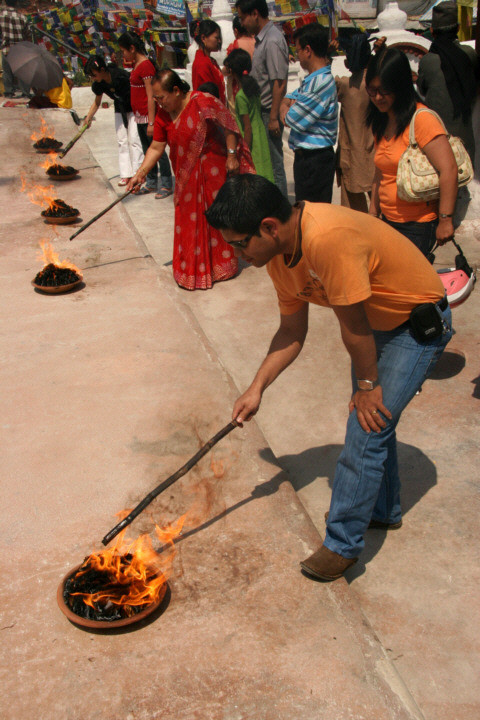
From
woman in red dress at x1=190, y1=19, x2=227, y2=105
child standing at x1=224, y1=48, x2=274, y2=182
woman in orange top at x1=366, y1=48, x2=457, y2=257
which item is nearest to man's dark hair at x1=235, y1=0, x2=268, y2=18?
child standing at x1=224, y1=48, x2=274, y2=182

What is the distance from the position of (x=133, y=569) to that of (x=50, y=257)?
14.7 ft

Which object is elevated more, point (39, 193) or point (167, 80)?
point (167, 80)

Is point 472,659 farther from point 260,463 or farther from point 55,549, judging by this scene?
point 55,549

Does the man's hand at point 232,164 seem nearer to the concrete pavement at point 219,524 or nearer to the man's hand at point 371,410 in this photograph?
the concrete pavement at point 219,524

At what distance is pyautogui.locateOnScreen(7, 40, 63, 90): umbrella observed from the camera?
12.0 m

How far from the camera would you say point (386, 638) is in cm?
254

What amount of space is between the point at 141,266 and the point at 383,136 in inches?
123

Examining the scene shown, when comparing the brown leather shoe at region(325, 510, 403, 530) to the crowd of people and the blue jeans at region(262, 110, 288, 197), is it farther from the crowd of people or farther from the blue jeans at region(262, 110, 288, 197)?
the blue jeans at region(262, 110, 288, 197)

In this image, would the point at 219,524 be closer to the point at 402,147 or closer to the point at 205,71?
the point at 402,147

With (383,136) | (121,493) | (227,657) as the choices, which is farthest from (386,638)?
(383,136)

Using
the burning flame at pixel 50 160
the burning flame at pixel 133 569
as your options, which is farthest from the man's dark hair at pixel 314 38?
the burning flame at pixel 50 160

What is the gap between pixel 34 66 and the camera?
1202cm

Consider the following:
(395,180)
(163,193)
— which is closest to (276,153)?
(163,193)

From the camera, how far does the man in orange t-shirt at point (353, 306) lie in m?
→ 2.16
